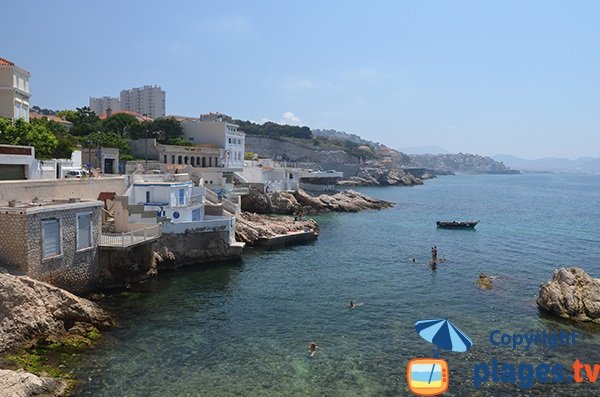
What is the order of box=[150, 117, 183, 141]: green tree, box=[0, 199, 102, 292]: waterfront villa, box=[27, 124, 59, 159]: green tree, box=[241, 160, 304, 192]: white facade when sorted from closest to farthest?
box=[0, 199, 102, 292]: waterfront villa < box=[27, 124, 59, 159]: green tree < box=[241, 160, 304, 192]: white facade < box=[150, 117, 183, 141]: green tree

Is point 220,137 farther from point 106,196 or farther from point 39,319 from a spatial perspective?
point 39,319

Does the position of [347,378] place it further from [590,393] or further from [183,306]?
[183,306]

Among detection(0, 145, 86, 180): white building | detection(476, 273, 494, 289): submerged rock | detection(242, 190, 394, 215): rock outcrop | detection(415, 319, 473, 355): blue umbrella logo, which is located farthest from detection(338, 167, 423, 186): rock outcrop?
detection(415, 319, 473, 355): blue umbrella logo

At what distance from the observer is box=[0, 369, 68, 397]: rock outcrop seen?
15164 mm

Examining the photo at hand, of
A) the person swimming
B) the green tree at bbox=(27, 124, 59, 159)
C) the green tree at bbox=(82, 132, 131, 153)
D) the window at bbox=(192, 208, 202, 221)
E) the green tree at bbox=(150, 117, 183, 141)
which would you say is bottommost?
the person swimming

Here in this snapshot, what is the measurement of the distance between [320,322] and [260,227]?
73.8 feet

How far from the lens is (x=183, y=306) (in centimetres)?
2692

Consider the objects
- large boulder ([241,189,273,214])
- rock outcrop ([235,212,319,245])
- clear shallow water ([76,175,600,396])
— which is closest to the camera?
clear shallow water ([76,175,600,396])

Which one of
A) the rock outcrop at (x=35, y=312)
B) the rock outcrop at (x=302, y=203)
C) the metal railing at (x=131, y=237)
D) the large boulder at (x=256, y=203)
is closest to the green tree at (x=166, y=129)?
the large boulder at (x=256, y=203)

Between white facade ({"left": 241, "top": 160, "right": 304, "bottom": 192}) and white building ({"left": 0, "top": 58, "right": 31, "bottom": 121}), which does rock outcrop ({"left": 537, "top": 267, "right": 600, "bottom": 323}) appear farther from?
white facade ({"left": 241, "top": 160, "right": 304, "bottom": 192})

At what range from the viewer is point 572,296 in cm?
2689

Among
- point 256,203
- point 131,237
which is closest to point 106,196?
point 131,237

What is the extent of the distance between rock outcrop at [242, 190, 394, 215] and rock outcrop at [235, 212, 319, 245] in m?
13.6

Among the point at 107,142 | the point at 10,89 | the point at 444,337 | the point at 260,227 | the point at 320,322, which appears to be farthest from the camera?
the point at 107,142
